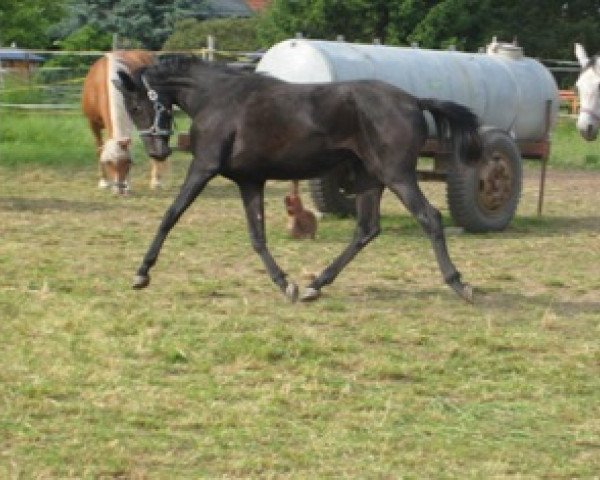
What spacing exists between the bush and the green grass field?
32515mm

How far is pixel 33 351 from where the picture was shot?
6.93 m

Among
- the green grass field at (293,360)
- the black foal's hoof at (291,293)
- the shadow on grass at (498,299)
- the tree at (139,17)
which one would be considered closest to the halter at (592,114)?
the green grass field at (293,360)

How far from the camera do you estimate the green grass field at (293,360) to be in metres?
5.20

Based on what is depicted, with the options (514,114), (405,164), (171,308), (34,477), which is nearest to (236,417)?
(34,477)

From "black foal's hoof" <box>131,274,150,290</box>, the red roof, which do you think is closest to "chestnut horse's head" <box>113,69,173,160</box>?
"black foal's hoof" <box>131,274,150,290</box>

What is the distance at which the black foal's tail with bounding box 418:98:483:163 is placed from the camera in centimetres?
A: 885

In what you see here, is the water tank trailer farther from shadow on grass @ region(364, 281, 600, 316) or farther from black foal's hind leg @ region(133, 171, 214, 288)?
black foal's hind leg @ region(133, 171, 214, 288)

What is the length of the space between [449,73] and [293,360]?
6577 mm

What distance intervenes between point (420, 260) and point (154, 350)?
421cm

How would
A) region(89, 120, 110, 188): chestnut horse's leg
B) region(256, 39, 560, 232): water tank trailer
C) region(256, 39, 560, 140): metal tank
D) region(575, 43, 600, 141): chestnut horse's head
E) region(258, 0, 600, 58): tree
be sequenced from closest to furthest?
region(256, 39, 560, 140): metal tank < region(256, 39, 560, 232): water tank trailer < region(575, 43, 600, 141): chestnut horse's head < region(89, 120, 110, 188): chestnut horse's leg < region(258, 0, 600, 58): tree

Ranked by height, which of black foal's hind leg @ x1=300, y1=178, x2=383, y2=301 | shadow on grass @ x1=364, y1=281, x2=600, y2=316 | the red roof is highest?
black foal's hind leg @ x1=300, y1=178, x2=383, y2=301

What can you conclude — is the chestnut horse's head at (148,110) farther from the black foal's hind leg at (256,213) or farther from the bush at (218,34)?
the bush at (218,34)

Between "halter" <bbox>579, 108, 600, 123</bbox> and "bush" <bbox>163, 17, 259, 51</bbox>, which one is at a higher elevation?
"halter" <bbox>579, 108, 600, 123</bbox>

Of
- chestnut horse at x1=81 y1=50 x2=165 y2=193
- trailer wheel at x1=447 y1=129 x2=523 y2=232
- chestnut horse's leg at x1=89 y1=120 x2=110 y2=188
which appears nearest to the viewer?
trailer wheel at x1=447 y1=129 x2=523 y2=232
